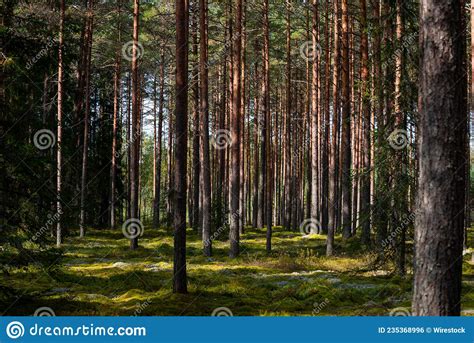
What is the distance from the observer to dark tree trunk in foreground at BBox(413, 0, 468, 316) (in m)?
4.99

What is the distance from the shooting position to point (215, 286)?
12.5m

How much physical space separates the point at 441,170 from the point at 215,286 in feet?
28.2

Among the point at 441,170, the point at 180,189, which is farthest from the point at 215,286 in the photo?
the point at 441,170

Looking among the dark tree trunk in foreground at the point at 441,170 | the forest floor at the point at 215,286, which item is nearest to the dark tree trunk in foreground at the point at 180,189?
the forest floor at the point at 215,286

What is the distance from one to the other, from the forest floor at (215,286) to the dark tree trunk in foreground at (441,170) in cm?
394

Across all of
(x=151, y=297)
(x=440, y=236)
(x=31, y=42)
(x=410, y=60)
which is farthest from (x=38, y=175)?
(x=410, y=60)

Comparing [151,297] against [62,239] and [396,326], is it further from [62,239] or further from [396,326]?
[62,239]

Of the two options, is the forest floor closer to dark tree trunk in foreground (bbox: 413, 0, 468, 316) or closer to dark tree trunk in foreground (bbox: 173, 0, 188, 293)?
dark tree trunk in foreground (bbox: 173, 0, 188, 293)

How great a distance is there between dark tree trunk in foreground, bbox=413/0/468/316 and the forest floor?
12.9 ft

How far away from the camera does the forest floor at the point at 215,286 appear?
32.6 feet

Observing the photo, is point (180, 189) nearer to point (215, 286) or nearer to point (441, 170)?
point (215, 286)

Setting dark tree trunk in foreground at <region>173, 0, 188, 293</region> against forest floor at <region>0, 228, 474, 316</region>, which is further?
dark tree trunk in foreground at <region>173, 0, 188, 293</region>

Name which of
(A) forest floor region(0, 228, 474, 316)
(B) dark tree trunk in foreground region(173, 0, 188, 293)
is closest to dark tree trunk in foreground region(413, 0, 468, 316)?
(A) forest floor region(0, 228, 474, 316)

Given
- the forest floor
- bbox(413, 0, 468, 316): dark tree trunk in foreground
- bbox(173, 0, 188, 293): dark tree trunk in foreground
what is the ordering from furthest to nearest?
bbox(173, 0, 188, 293): dark tree trunk in foreground < the forest floor < bbox(413, 0, 468, 316): dark tree trunk in foreground
